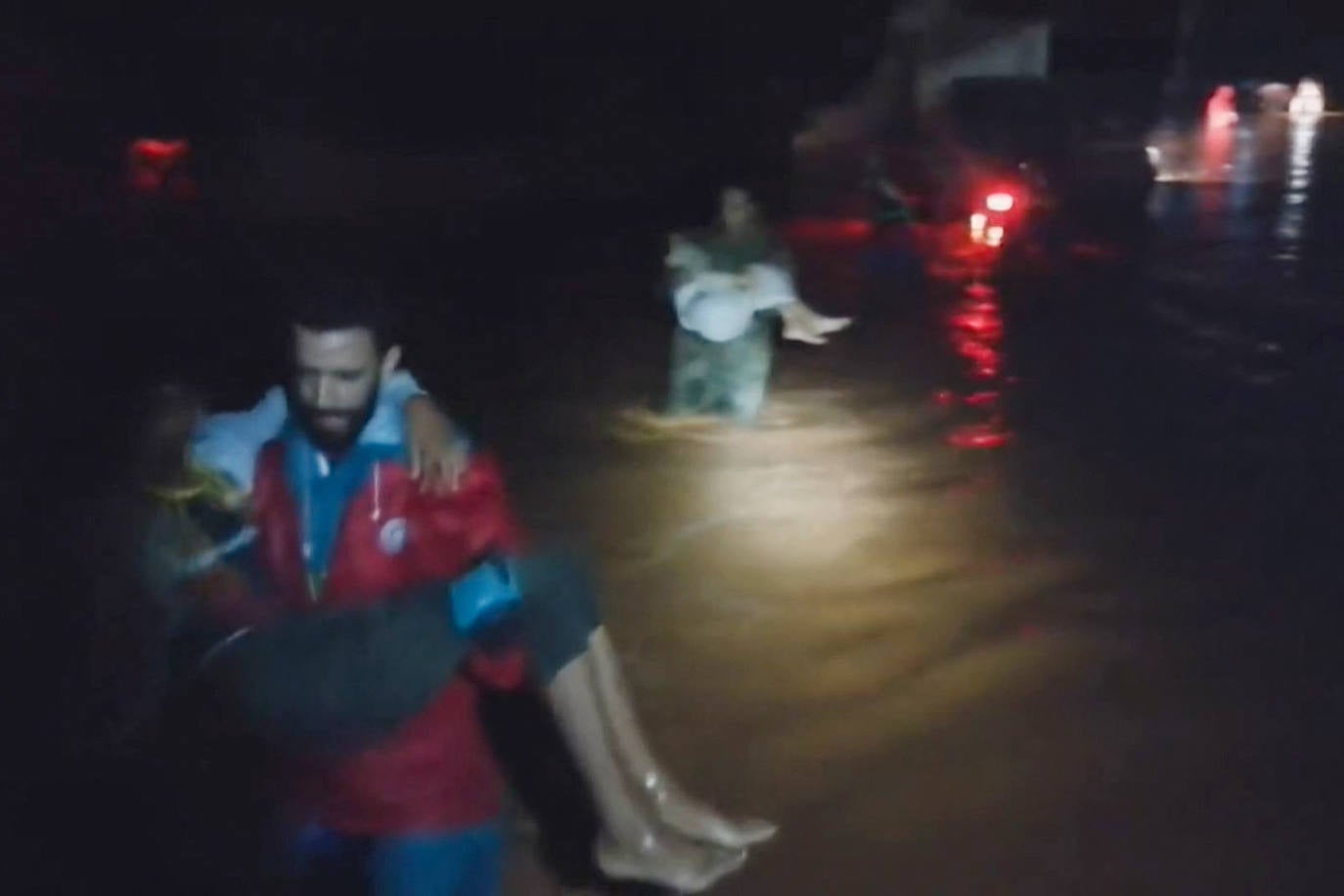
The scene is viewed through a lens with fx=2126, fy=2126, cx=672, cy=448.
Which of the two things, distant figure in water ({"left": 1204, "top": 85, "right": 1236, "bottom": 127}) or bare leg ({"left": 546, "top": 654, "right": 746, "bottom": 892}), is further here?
distant figure in water ({"left": 1204, "top": 85, "right": 1236, "bottom": 127})

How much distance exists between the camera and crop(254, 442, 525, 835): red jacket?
3434 millimetres

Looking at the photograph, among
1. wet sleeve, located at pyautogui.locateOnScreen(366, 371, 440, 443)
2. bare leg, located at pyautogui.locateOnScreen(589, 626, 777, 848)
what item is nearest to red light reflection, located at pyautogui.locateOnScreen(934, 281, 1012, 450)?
bare leg, located at pyautogui.locateOnScreen(589, 626, 777, 848)

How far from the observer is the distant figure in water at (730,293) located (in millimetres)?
10047

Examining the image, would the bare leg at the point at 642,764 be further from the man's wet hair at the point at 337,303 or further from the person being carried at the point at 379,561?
the man's wet hair at the point at 337,303

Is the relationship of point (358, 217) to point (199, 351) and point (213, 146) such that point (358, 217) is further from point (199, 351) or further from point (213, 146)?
point (199, 351)

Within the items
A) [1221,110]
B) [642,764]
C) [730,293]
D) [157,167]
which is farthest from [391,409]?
[1221,110]

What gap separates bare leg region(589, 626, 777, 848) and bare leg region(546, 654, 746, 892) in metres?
0.02

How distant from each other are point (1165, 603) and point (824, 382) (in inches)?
187

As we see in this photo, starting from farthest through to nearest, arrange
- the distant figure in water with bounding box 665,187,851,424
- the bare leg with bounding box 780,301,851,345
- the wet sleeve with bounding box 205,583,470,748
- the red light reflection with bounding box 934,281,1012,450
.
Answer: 1. the bare leg with bounding box 780,301,851,345
2. the red light reflection with bounding box 934,281,1012,450
3. the distant figure in water with bounding box 665,187,851,424
4. the wet sleeve with bounding box 205,583,470,748

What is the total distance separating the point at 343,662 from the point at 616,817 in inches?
32.1

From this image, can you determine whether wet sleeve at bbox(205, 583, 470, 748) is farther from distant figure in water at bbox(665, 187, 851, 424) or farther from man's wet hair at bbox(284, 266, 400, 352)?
distant figure in water at bbox(665, 187, 851, 424)

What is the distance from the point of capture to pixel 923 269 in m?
17.6

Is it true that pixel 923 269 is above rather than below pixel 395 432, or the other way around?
below

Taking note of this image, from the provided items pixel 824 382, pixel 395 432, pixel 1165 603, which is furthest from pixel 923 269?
pixel 395 432
